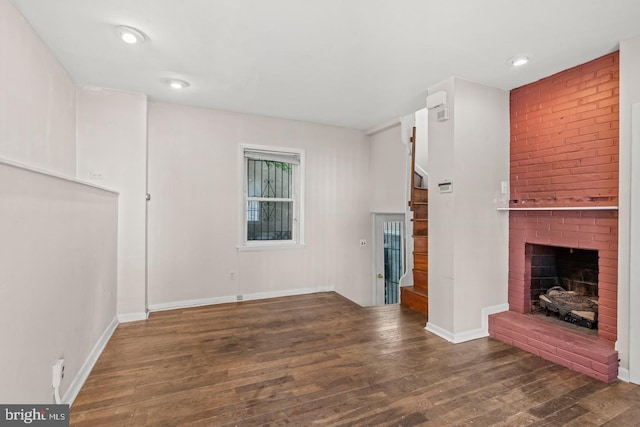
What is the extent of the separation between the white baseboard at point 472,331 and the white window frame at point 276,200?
2.24m

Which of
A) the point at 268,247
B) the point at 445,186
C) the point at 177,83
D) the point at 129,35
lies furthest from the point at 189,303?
the point at 445,186

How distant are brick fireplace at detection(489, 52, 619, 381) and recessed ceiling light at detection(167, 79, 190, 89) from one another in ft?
11.5

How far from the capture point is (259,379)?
7.48 ft

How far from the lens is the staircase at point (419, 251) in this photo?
12.7 ft

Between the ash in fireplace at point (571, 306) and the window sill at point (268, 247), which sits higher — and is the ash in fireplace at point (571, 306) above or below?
below

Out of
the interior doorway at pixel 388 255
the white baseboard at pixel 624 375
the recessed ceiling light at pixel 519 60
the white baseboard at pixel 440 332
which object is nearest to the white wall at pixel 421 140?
the interior doorway at pixel 388 255

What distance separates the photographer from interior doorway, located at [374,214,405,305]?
206 inches

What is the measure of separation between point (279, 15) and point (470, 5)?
1.25 meters

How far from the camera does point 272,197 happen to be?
4629 mm

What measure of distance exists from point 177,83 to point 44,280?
232 cm

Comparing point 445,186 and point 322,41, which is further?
point 445,186

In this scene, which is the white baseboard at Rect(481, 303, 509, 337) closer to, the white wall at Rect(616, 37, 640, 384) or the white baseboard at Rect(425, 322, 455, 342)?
the white baseboard at Rect(425, 322, 455, 342)

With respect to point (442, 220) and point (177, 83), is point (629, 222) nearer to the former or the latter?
point (442, 220)

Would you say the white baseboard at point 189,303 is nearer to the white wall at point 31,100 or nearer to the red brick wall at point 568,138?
the white wall at point 31,100
